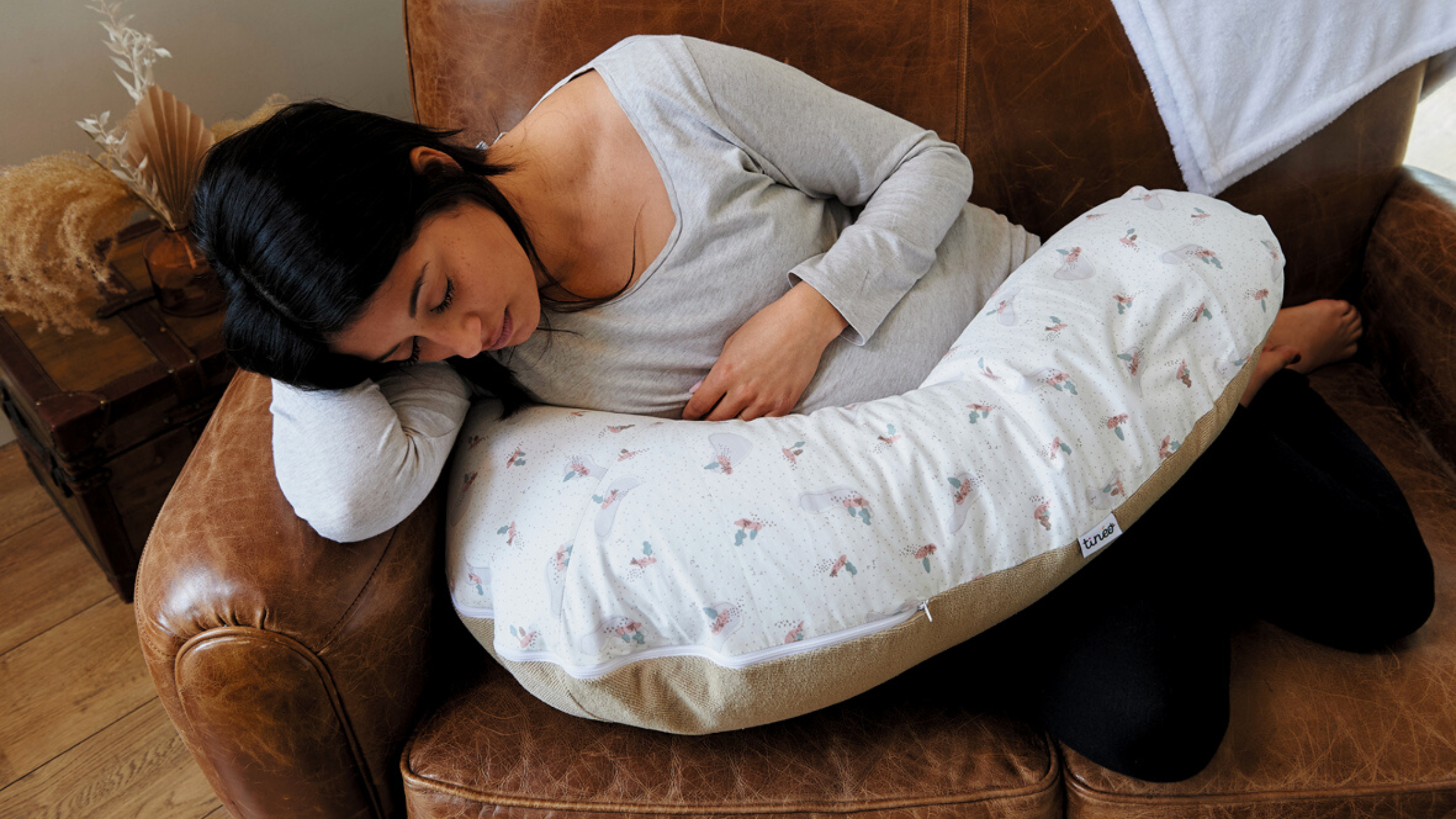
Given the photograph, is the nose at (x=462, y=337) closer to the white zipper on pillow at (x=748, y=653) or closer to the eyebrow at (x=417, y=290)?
the eyebrow at (x=417, y=290)

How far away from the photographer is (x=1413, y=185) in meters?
1.19

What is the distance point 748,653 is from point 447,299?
0.38 metres

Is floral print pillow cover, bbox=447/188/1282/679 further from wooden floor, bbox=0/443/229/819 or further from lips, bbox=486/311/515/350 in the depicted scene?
wooden floor, bbox=0/443/229/819

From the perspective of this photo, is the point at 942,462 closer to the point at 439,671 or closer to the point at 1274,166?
the point at 439,671

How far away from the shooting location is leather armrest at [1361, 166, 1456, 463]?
1094 millimetres

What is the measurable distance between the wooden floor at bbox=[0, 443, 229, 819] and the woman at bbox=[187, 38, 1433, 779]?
27.9 inches

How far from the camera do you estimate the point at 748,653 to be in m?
0.74

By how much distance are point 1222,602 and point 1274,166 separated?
1.98 ft

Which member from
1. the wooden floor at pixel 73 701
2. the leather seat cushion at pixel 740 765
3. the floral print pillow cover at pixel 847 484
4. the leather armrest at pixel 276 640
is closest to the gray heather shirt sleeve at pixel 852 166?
the floral print pillow cover at pixel 847 484

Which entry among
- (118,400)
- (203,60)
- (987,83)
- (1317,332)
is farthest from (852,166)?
(203,60)

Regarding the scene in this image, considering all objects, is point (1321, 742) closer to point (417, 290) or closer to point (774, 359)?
point (774, 359)

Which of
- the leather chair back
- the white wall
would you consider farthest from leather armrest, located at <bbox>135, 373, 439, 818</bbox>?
the white wall

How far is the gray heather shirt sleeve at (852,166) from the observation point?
38.2 inches

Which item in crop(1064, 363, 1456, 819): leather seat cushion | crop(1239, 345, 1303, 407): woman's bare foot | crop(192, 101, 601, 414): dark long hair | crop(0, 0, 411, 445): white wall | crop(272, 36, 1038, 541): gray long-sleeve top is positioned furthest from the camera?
crop(0, 0, 411, 445): white wall
